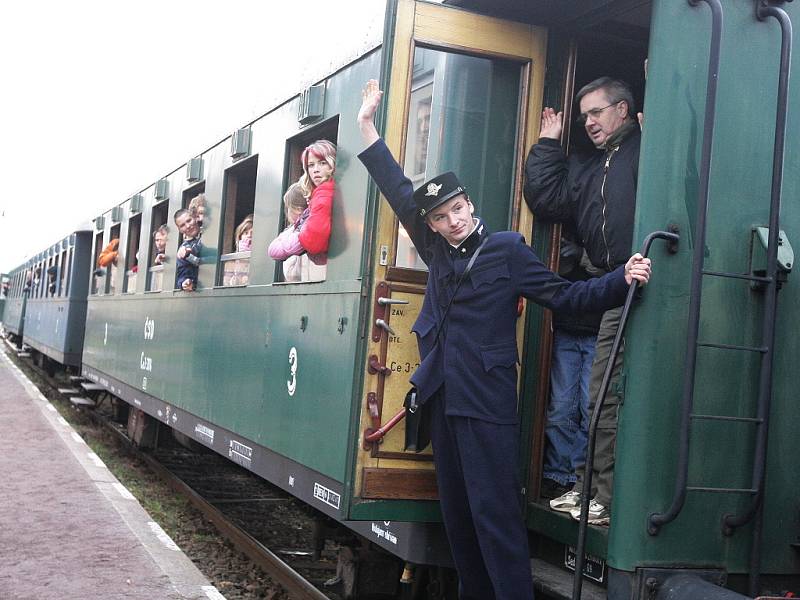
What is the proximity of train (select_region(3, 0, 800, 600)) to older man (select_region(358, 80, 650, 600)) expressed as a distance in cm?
28

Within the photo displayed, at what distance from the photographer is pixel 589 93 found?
433 cm

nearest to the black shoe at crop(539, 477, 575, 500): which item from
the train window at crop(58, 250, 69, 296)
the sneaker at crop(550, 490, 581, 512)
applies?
the sneaker at crop(550, 490, 581, 512)

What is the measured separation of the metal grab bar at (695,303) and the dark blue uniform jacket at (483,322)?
0.46 m

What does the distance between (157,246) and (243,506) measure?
8.12 feet

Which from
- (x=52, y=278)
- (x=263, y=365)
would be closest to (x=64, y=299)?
(x=52, y=278)

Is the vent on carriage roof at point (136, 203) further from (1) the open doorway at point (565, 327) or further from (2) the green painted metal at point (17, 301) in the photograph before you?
(2) the green painted metal at point (17, 301)

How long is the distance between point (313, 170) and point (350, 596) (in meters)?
2.20

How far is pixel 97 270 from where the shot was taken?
1315cm

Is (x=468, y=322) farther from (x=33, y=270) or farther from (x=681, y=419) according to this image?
(x=33, y=270)

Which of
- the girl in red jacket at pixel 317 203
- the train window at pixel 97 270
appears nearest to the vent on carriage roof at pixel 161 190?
the train window at pixel 97 270

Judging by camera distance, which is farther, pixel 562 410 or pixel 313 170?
pixel 313 170

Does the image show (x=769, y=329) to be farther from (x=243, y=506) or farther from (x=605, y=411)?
(x=243, y=506)

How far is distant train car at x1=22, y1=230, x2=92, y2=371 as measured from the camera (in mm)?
16094

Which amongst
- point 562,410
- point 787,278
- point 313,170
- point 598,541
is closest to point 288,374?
point 313,170
